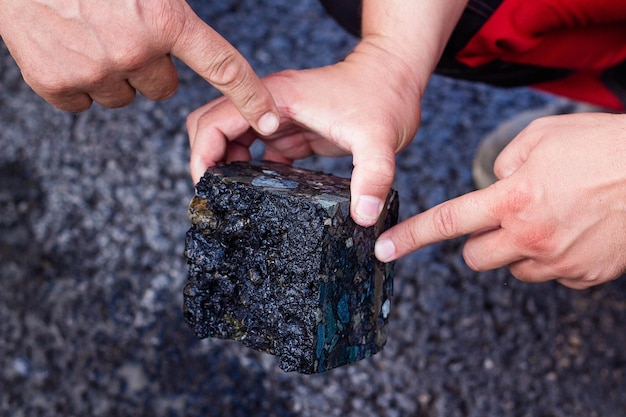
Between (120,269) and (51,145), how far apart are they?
0.61 m

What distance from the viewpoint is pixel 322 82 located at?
168 centimetres

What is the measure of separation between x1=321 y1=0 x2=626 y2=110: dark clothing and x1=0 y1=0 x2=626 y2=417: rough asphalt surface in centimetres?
67

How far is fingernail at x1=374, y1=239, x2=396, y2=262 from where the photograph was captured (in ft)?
5.45

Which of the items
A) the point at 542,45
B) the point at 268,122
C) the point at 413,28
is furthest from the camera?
the point at 542,45

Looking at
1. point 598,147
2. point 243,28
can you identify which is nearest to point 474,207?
point 598,147

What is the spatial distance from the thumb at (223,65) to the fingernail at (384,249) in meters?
0.41

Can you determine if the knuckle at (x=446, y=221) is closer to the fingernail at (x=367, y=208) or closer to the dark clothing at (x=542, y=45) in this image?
the fingernail at (x=367, y=208)

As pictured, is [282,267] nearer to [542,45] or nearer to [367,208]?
[367,208]

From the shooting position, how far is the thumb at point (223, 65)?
148 centimetres

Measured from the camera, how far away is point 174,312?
2.32 meters

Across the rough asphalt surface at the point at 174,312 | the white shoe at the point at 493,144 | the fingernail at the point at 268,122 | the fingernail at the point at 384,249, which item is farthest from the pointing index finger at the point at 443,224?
the white shoe at the point at 493,144

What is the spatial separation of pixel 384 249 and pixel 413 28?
0.59 metres

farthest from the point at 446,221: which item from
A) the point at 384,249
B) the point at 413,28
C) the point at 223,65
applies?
the point at 223,65

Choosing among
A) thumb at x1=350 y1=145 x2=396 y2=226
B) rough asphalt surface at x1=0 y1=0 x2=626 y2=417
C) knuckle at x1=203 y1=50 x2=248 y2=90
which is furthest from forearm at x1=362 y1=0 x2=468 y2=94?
rough asphalt surface at x1=0 y1=0 x2=626 y2=417
